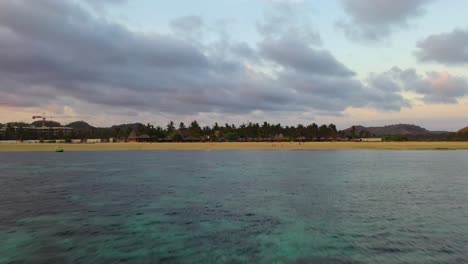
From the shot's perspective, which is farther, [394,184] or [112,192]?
[394,184]

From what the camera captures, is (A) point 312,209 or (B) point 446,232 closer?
(B) point 446,232

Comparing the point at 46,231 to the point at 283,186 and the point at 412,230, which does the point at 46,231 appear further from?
the point at 283,186

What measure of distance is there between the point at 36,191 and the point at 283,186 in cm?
2883

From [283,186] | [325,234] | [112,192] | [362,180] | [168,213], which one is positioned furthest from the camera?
[362,180]

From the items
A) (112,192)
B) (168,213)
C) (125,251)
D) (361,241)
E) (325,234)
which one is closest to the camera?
(125,251)

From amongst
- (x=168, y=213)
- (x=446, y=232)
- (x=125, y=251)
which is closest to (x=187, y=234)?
(x=125, y=251)

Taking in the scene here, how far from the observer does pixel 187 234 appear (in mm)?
21531

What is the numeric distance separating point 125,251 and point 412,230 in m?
17.5

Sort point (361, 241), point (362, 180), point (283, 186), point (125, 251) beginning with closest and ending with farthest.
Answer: point (125, 251) → point (361, 241) → point (283, 186) → point (362, 180)

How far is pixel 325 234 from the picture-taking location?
21312 mm

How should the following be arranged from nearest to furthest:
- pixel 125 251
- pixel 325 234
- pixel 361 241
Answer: pixel 125 251, pixel 361 241, pixel 325 234

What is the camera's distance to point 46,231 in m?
22.5

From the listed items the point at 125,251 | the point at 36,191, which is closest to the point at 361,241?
the point at 125,251

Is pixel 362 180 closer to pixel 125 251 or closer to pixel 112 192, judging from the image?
pixel 112 192
